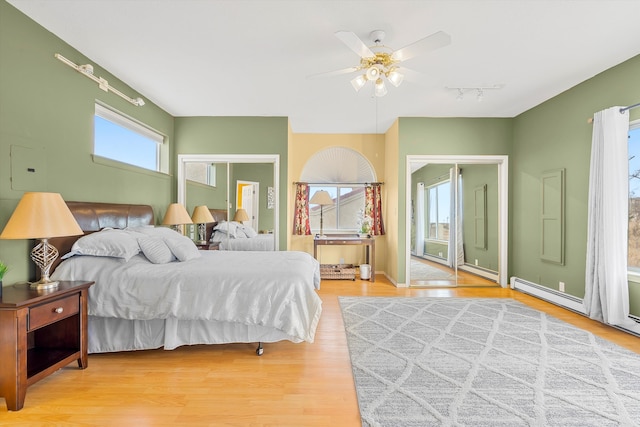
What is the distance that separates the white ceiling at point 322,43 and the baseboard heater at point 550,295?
2.59 metres

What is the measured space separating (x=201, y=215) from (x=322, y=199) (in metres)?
2.16

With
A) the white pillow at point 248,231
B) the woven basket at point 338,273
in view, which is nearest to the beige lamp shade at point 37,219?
the white pillow at point 248,231

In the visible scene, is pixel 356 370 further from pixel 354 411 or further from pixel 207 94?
pixel 207 94

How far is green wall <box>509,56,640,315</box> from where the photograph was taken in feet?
10.8

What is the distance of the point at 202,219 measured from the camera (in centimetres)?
465

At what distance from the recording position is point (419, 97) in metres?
4.14

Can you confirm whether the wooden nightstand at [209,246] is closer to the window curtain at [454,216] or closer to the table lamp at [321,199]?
the table lamp at [321,199]

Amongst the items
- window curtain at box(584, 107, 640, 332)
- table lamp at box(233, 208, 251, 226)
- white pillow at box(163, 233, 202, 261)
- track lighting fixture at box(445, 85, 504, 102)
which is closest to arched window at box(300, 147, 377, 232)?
table lamp at box(233, 208, 251, 226)

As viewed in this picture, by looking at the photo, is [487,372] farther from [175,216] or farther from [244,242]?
[175,216]

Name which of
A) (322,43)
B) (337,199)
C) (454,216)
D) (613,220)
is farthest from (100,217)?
(613,220)

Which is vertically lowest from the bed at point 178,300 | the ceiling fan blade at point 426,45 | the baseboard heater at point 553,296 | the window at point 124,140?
the baseboard heater at point 553,296

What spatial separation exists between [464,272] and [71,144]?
5776mm

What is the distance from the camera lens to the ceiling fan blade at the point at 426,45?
2.15 m

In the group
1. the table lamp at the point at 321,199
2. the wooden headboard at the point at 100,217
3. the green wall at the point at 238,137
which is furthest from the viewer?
the table lamp at the point at 321,199
